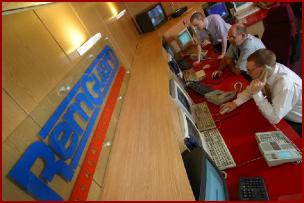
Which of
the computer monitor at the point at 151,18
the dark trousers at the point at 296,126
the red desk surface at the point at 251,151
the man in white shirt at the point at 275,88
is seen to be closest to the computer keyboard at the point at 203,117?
the red desk surface at the point at 251,151

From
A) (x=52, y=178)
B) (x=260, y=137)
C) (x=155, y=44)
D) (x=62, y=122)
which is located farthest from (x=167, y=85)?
(x=155, y=44)

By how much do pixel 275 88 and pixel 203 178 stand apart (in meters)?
1.24

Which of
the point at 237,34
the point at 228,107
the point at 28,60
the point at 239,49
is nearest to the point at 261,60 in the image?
the point at 228,107

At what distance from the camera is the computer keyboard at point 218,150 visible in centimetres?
178

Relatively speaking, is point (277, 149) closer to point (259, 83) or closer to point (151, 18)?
point (259, 83)

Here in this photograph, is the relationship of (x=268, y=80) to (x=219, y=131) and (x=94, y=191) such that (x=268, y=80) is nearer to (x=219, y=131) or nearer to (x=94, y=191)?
(x=219, y=131)

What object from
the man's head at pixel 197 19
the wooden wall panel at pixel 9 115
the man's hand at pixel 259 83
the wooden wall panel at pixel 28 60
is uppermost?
the wooden wall panel at pixel 28 60

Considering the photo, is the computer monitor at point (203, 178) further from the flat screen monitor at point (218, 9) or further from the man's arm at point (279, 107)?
the flat screen monitor at point (218, 9)

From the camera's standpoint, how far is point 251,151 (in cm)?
186

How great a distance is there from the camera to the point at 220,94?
2.61 meters

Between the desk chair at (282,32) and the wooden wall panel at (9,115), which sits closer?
the wooden wall panel at (9,115)

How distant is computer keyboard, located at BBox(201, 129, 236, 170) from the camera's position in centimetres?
178

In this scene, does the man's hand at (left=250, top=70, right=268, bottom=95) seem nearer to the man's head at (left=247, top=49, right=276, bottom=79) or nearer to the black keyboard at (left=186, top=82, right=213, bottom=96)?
the man's head at (left=247, top=49, right=276, bottom=79)

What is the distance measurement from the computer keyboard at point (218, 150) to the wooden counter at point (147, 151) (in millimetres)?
452
